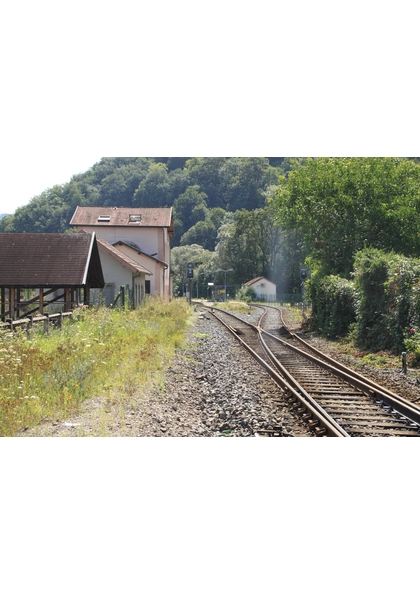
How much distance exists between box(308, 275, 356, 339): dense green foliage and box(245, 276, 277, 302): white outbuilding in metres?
50.0

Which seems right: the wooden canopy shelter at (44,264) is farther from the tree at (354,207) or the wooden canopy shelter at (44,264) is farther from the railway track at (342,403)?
the tree at (354,207)

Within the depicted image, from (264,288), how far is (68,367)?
68.6 metres

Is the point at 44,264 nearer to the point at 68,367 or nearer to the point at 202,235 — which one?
the point at 68,367

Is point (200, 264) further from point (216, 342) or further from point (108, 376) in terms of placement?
point (108, 376)

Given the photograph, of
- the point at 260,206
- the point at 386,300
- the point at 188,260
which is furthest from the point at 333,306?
the point at 188,260

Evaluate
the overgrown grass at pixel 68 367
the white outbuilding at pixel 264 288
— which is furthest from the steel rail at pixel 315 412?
the white outbuilding at pixel 264 288

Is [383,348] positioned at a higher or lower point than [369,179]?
lower

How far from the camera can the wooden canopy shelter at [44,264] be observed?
18672 millimetres

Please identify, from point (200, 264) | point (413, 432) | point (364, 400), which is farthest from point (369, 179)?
point (200, 264)

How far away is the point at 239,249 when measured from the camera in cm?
8244

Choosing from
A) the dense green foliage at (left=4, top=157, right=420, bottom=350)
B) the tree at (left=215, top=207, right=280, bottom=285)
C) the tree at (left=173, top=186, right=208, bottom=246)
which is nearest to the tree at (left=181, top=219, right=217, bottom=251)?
the tree at (left=173, top=186, right=208, bottom=246)
